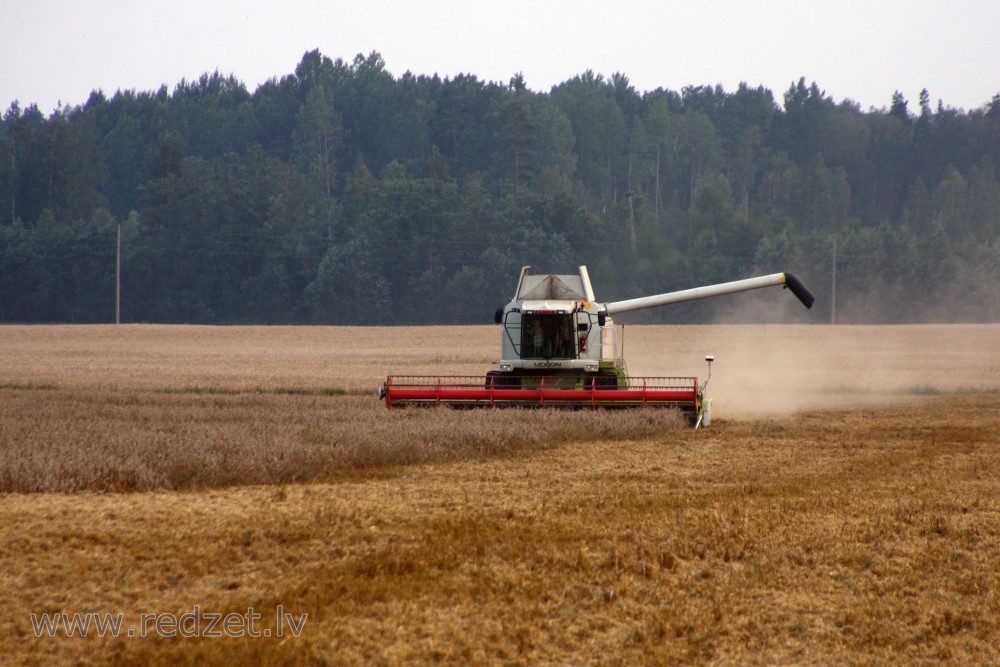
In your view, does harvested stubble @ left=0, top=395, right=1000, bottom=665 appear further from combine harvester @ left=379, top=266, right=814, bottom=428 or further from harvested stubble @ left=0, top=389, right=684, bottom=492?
combine harvester @ left=379, top=266, right=814, bottom=428

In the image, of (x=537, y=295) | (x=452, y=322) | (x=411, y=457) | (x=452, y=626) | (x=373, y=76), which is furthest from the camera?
(x=373, y=76)

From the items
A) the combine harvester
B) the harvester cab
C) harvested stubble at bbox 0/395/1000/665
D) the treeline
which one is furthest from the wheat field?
the treeline

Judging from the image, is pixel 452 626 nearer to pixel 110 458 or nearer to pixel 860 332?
pixel 110 458

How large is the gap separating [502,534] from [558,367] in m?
11.1

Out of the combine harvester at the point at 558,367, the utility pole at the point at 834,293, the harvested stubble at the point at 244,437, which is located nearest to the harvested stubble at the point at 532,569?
the harvested stubble at the point at 244,437

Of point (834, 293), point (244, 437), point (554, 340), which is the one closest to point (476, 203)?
point (834, 293)

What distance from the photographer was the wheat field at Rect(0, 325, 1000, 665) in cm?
644

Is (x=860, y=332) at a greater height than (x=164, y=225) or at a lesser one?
lesser

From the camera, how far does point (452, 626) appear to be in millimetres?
6621

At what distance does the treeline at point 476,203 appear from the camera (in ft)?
217

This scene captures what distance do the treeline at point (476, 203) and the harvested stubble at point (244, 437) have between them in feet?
148

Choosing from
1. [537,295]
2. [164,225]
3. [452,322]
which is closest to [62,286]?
[164,225]

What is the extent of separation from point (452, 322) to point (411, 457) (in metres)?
62.7

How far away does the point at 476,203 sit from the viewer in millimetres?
80750
